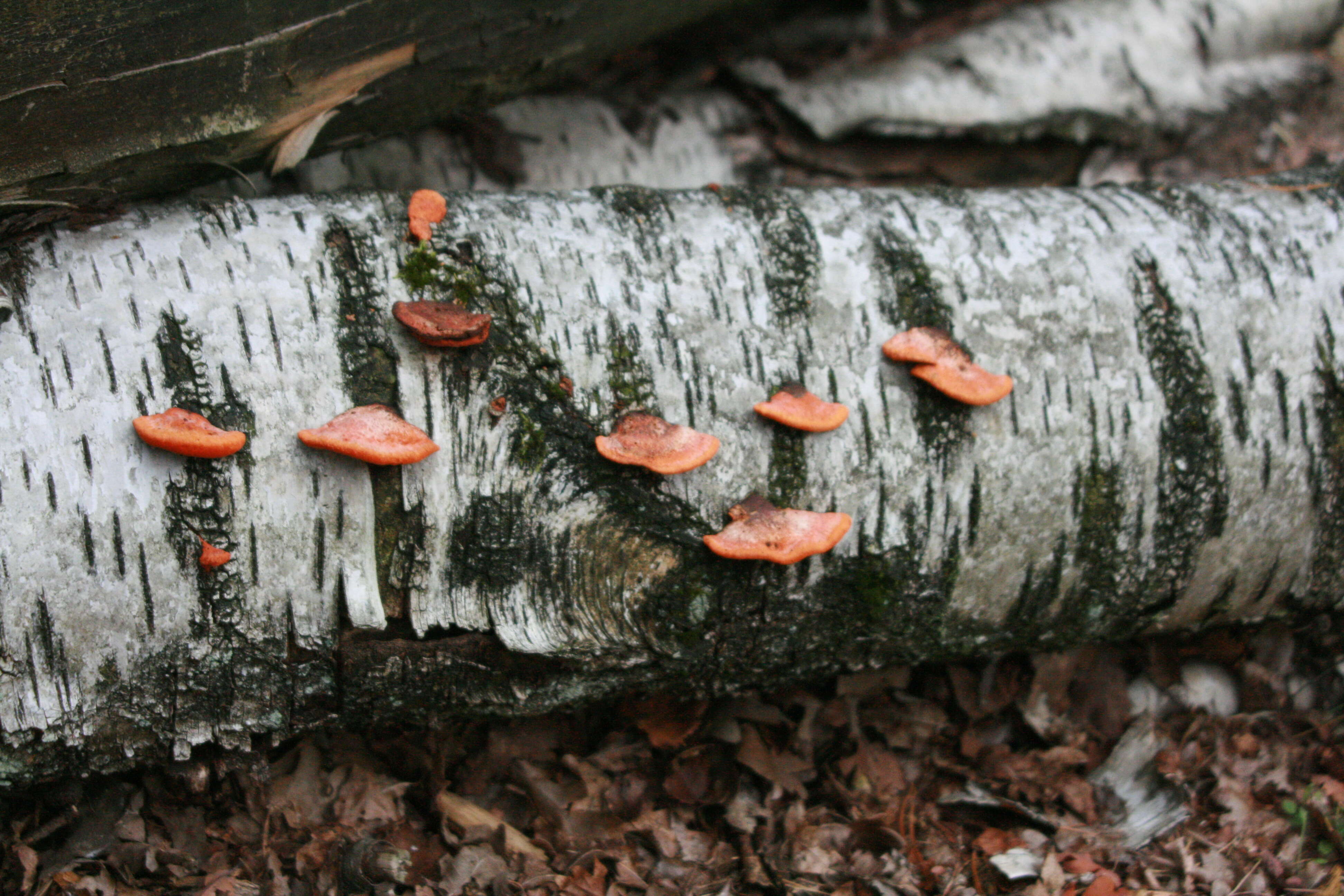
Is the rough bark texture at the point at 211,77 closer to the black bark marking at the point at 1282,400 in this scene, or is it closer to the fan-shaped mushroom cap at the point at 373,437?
the fan-shaped mushroom cap at the point at 373,437

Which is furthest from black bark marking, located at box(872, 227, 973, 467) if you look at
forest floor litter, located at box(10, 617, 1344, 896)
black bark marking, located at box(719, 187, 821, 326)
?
forest floor litter, located at box(10, 617, 1344, 896)

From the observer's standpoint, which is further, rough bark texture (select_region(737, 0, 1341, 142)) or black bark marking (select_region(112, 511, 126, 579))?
rough bark texture (select_region(737, 0, 1341, 142))

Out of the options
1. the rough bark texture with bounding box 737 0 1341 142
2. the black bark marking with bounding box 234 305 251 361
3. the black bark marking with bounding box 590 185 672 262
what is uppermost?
the rough bark texture with bounding box 737 0 1341 142

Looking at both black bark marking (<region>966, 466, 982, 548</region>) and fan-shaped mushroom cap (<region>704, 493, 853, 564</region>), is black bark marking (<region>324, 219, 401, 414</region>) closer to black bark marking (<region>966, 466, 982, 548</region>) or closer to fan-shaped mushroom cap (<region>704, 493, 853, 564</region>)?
fan-shaped mushroom cap (<region>704, 493, 853, 564</region>)

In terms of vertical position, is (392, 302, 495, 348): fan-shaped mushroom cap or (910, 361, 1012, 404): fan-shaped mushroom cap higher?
(392, 302, 495, 348): fan-shaped mushroom cap

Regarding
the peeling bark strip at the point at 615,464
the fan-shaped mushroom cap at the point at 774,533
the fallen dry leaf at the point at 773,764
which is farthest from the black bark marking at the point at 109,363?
the fallen dry leaf at the point at 773,764

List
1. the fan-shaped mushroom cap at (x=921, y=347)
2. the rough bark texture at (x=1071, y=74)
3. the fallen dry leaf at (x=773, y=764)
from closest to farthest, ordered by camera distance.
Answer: the fan-shaped mushroom cap at (x=921, y=347), the fallen dry leaf at (x=773, y=764), the rough bark texture at (x=1071, y=74)

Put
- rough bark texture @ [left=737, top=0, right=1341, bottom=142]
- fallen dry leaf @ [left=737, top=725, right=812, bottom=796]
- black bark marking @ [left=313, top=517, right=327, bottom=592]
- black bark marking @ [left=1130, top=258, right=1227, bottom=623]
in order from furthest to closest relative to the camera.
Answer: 1. rough bark texture @ [left=737, top=0, right=1341, bottom=142]
2. fallen dry leaf @ [left=737, top=725, right=812, bottom=796]
3. black bark marking @ [left=1130, top=258, right=1227, bottom=623]
4. black bark marking @ [left=313, top=517, right=327, bottom=592]

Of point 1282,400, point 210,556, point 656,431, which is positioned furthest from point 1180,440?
point 210,556

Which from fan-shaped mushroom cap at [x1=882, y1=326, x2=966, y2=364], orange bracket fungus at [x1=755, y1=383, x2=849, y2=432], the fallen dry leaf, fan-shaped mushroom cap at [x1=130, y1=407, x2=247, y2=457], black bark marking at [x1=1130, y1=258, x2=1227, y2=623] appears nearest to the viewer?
fan-shaped mushroom cap at [x1=130, y1=407, x2=247, y2=457]
